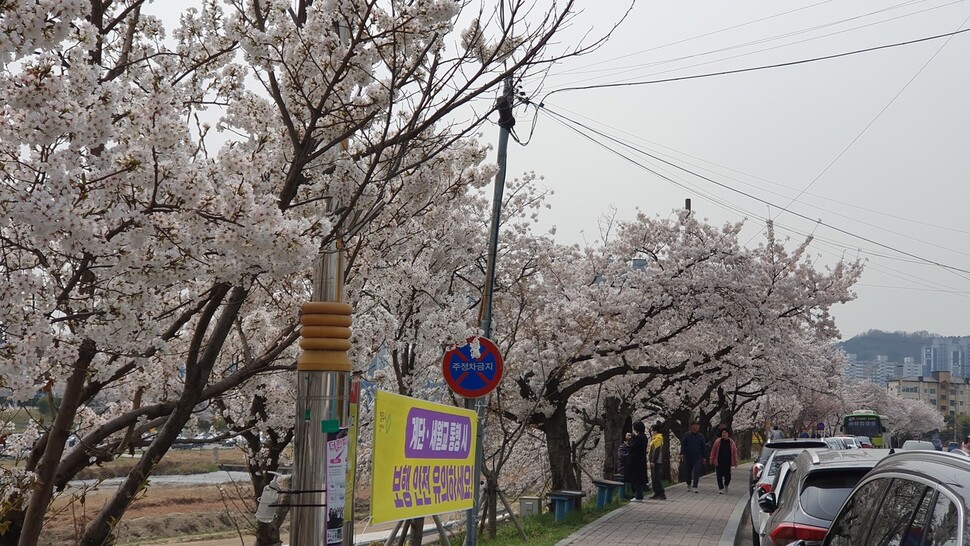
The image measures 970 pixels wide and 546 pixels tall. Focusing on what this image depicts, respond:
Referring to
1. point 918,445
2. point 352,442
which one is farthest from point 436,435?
point 918,445

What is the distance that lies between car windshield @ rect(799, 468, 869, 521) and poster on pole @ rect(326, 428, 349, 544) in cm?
434

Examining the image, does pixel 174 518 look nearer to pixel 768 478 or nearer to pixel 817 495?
pixel 768 478

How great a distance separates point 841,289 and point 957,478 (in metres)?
21.8

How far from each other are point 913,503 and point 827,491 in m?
4.38

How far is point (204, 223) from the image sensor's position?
17.7 ft

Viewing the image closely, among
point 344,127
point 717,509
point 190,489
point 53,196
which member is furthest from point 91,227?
point 190,489

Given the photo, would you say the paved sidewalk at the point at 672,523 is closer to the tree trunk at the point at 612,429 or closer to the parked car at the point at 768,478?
the parked car at the point at 768,478

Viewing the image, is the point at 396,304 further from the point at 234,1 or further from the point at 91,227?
the point at 91,227

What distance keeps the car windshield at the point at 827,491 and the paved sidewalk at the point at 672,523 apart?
599cm

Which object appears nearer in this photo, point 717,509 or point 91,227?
point 91,227

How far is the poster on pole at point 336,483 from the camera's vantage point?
5.85 m

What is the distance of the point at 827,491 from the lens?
8359mm

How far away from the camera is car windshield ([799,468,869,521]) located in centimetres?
823

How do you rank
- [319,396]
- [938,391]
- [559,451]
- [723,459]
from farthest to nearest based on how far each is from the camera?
1. [938,391]
2. [723,459]
3. [559,451]
4. [319,396]
